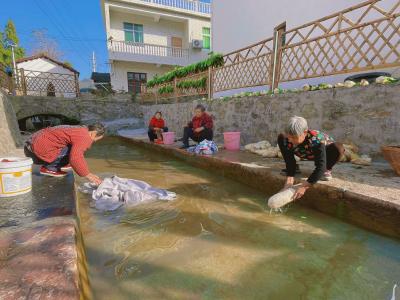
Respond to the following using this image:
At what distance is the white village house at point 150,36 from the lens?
1540 centimetres

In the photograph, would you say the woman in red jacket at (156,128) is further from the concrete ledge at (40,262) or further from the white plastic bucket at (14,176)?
the concrete ledge at (40,262)

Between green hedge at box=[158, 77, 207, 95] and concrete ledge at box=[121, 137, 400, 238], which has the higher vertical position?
green hedge at box=[158, 77, 207, 95]

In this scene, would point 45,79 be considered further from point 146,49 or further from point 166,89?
point 166,89

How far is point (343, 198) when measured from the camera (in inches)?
89.7

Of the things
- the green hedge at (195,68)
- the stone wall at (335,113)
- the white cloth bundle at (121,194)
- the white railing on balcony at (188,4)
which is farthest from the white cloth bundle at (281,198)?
the white railing on balcony at (188,4)

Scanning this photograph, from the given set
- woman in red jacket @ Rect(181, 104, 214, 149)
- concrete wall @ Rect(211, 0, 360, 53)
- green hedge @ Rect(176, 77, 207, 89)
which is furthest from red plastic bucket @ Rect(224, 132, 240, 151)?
concrete wall @ Rect(211, 0, 360, 53)

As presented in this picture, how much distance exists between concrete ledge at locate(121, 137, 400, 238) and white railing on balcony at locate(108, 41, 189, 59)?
14.5m

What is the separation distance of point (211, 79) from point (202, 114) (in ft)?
6.95

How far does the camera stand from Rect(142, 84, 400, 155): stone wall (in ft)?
10.4

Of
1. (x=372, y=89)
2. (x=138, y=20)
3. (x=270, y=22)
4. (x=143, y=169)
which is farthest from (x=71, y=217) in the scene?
(x=138, y=20)

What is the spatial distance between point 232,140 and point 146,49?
45.0 feet

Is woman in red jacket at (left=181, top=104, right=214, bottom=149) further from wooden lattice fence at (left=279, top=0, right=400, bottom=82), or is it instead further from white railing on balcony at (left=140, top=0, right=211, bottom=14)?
white railing on balcony at (left=140, top=0, right=211, bottom=14)

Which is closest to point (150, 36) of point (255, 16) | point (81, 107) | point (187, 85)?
point (81, 107)

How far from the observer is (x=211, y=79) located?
22.6 feet
